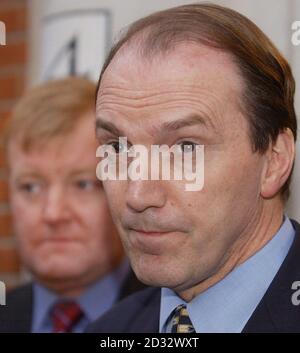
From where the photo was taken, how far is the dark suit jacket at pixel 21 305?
123cm

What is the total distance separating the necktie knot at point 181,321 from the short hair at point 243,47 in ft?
0.78

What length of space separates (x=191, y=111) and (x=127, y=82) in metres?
0.09

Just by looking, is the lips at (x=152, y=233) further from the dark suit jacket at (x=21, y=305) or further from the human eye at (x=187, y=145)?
the dark suit jacket at (x=21, y=305)

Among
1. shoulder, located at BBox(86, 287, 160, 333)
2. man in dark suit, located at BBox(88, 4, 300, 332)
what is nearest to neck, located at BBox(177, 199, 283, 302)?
man in dark suit, located at BBox(88, 4, 300, 332)

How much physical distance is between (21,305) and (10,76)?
604 millimetres

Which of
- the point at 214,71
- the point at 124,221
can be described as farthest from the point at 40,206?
the point at 214,71

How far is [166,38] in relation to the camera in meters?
0.95

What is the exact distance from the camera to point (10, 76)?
1786 mm

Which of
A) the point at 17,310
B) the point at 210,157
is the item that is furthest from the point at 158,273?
the point at 17,310

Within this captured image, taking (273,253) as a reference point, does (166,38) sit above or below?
above

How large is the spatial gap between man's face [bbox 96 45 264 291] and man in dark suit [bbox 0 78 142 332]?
46 cm

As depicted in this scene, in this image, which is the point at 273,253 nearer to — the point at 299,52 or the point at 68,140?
the point at 299,52

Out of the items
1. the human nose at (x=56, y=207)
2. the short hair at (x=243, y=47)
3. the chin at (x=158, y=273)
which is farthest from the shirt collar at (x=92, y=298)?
the short hair at (x=243, y=47)

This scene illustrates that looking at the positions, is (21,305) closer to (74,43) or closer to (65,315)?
(65,315)
